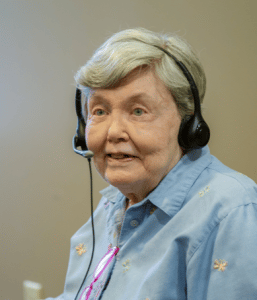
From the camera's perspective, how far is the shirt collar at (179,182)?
0.80 metres

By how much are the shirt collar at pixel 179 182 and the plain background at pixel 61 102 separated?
378 millimetres

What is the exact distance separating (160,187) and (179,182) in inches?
2.0

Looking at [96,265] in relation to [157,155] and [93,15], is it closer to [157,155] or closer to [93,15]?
[157,155]

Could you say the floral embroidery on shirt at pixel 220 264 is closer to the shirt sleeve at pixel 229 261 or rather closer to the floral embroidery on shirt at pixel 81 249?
the shirt sleeve at pixel 229 261

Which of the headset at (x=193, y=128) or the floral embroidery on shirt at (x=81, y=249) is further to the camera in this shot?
the floral embroidery on shirt at (x=81, y=249)

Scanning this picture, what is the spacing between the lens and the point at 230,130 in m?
1.19

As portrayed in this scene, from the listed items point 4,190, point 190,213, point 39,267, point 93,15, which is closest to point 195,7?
point 93,15

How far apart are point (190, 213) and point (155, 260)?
0.45 ft

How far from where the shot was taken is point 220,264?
26.0 inches

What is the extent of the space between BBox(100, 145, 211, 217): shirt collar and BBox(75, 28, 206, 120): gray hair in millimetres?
114

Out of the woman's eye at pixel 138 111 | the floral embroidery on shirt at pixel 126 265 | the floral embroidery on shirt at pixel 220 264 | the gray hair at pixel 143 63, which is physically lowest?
the floral embroidery on shirt at pixel 126 265

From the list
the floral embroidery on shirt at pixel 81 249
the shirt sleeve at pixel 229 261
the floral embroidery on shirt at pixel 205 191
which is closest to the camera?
the shirt sleeve at pixel 229 261

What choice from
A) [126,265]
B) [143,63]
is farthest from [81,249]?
[143,63]

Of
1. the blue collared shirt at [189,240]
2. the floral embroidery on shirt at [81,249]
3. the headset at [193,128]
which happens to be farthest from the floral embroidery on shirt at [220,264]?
the floral embroidery on shirt at [81,249]
